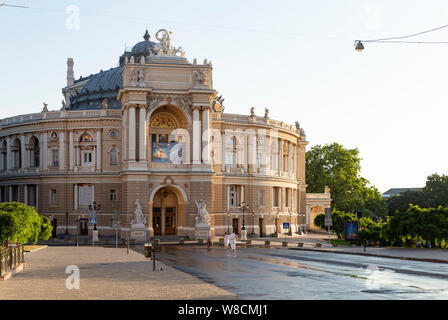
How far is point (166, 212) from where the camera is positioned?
7700cm

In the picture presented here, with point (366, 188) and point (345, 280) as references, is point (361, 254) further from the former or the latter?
point (366, 188)

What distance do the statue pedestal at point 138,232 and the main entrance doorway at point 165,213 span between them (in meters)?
5.62

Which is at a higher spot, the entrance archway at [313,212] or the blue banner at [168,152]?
the blue banner at [168,152]

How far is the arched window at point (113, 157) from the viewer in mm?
81250

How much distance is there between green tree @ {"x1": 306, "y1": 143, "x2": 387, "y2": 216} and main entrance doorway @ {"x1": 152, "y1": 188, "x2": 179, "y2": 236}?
144ft

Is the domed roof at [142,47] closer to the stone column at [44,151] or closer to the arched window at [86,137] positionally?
the arched window at [86,137]

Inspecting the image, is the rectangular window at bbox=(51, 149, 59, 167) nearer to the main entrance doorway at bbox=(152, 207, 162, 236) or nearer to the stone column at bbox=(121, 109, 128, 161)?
the stone column at bbox=(121, 109, 128, 161)

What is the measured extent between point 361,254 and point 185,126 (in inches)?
1335

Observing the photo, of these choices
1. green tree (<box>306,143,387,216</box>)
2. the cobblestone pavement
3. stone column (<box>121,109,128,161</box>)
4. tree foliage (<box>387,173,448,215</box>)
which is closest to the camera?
the cobblestone pavement

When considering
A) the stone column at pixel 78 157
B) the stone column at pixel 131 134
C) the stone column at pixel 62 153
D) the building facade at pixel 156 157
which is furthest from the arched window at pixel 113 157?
the stone column at pixel 131 134

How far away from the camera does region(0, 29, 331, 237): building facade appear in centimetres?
7306

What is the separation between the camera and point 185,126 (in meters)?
75.6

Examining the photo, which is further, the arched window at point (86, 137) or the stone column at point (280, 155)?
the stone column at point (280, 155)

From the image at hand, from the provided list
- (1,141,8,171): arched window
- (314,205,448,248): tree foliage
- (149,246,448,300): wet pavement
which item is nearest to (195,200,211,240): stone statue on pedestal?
(314,205,448,248): tree foliage
